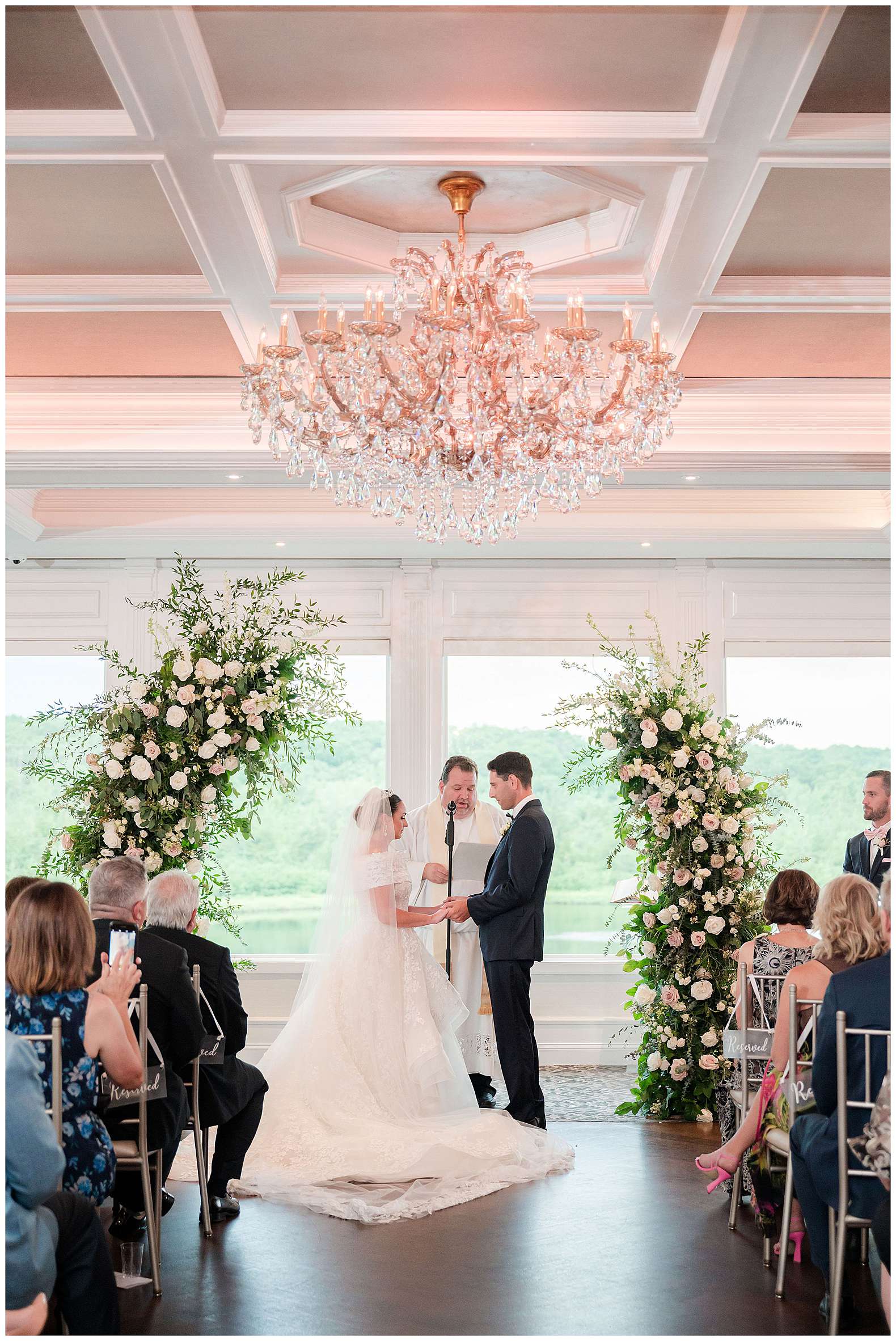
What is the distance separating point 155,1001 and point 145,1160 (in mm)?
561

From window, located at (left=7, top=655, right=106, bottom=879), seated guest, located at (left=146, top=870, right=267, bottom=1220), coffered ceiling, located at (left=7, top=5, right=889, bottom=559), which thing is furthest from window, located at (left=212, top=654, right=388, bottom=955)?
seated guest, located at (left=146, top=870, right=267, bottom=1220)

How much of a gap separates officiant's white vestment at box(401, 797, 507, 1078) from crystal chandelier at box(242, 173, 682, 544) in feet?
10.8

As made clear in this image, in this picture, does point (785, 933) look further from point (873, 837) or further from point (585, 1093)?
point (585, 1093)

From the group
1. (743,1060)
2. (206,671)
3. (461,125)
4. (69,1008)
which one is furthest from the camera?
(206,671)

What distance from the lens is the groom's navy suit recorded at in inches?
254

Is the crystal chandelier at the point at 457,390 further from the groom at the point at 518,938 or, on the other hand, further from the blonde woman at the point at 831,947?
the groom at the point at 518,938

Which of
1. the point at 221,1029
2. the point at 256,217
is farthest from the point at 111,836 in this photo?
the point at 256,217

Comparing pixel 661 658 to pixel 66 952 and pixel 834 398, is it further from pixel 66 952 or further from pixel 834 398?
pixel 66 952

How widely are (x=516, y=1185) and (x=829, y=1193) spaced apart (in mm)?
2088

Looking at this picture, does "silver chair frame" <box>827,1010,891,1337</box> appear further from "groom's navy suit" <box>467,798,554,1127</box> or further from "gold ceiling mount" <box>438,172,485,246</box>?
"gold ceiling mount" <box>438,172,485,246</box>

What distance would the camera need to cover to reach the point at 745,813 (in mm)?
7168

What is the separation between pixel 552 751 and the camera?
9586mm

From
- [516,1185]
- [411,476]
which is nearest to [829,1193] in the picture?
[516,1185]

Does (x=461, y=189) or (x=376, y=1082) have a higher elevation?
(x=461, y=189)
